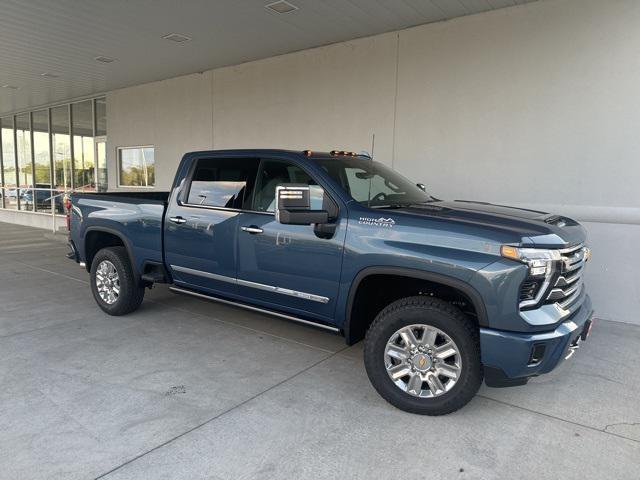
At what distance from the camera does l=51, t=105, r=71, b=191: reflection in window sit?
15.0m

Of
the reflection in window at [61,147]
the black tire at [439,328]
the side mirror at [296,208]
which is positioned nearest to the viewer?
the black tire at [439,328]

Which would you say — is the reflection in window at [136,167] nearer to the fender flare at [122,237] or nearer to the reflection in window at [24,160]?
the reflection in window at [24,160]

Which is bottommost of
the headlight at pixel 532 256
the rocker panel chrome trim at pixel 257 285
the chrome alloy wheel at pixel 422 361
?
the chrome alloy wheel at pixel 422 361

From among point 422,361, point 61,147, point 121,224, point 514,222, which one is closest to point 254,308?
point 422,361

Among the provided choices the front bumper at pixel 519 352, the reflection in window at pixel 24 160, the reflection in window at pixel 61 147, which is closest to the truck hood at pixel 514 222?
the front bumper at pixel 519 352

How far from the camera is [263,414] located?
11.2ft

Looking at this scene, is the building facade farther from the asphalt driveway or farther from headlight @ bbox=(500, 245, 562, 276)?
headlight @ bbox=(500, 245, 562, 276)

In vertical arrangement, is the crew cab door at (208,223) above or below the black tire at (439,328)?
above

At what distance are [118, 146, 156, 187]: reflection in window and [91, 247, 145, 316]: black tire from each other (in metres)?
6.59

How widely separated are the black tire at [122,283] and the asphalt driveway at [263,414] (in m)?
0.30

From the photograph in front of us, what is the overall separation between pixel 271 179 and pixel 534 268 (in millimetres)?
2423

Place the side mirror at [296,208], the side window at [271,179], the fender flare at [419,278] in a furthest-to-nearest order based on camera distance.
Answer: the side window at [271,179], the side mirror at [296,208], the fender flare at [419,278]

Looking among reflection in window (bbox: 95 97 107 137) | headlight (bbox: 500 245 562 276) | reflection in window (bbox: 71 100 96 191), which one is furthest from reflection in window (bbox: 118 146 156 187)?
headlight (bbox: 500 245 562 276)

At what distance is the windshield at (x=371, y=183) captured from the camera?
13.4 feet
